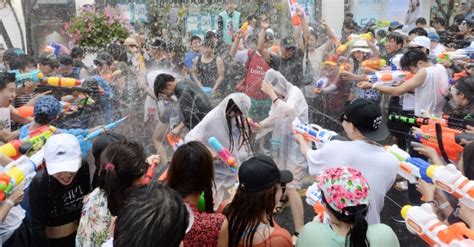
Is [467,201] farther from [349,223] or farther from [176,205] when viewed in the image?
[176,205]

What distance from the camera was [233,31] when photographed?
27.6 ft

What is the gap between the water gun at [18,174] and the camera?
258 centimetres

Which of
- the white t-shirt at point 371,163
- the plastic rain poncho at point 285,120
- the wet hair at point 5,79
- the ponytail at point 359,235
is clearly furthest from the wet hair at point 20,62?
the ponytail at point 359,235

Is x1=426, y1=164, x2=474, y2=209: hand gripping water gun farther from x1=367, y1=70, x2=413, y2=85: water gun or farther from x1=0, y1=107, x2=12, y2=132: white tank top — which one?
x1=0, y1=107, x2=12, y2=132: white tank top

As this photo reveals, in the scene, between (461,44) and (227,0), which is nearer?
(461,44)

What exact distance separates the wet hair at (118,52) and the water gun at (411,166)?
5824 mm

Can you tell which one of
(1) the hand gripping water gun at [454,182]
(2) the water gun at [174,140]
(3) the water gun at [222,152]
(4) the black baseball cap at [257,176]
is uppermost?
(4) the black baseball cap at [257,176]

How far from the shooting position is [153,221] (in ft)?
5.81

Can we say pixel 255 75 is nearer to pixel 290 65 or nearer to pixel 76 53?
pixel 290 65

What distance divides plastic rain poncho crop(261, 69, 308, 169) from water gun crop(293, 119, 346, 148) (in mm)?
469

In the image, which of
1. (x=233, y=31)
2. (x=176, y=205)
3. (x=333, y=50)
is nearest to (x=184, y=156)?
(x=176, y=205)

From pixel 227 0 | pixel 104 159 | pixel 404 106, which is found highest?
pixel 227 0

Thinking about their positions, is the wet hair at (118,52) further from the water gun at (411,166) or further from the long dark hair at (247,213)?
the long dark hair at (247,213)

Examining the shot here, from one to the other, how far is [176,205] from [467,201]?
1.45m
